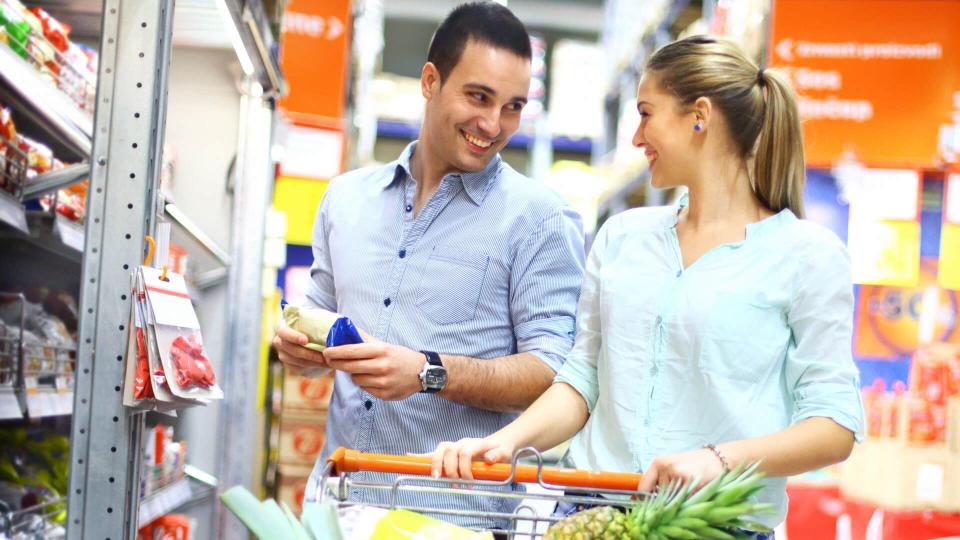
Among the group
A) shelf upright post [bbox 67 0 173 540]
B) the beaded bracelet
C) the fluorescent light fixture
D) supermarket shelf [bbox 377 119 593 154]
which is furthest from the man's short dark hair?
supermarket shelf [bbox 377 119 593 154]

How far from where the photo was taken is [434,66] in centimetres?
269

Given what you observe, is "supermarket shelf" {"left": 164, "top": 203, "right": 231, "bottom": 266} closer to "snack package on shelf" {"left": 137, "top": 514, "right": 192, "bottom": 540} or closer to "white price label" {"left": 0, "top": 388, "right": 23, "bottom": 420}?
"white price label" {"left": 0, "top": 388, "right": 23, "bottom": 420}

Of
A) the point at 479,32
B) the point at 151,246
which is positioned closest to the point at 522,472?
the point at 151,246

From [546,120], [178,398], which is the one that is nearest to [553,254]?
[178,398]

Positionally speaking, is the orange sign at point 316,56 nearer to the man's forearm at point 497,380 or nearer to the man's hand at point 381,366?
the man's forearm at point 497,380

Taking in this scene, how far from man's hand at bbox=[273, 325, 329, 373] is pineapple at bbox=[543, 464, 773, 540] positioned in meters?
0.94

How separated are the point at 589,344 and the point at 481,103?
0.69 meters

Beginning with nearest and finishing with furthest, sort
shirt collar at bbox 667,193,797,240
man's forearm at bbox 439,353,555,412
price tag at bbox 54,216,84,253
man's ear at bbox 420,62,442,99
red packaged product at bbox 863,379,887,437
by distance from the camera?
shirt collar at bbox 667,193,797,240 < man's forearm at bbox 439,353,555,412 < man's ear at bbox 420,62,442,99 < price tag at bbox 54,216,84,253 < red packaged product at bbox 863,379,887,437

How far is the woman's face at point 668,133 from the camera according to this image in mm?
2012

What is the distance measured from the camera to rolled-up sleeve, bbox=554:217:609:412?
82.5 inches

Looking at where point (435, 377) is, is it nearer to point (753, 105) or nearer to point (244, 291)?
point (753, 105)

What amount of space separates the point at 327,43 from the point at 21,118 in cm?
407

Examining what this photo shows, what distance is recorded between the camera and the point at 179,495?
3.79 meters

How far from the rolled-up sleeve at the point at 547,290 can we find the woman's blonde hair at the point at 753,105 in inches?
23.2
